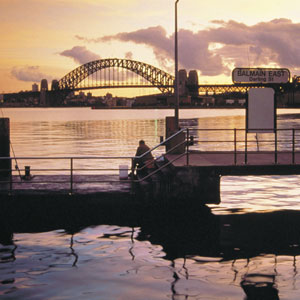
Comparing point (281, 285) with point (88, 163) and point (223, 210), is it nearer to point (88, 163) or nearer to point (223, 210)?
point (223, 210)

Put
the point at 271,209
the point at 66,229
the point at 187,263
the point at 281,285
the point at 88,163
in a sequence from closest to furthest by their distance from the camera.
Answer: the point at 281,285 < the point at 187,263 < the point at 66,229 < the point at 271,209 < the point at 88,163

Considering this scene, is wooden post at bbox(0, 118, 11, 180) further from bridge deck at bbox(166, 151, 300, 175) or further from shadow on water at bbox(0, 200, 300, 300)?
bridge deck at bbox(166, 151, 300, 175)

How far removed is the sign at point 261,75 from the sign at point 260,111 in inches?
40.2

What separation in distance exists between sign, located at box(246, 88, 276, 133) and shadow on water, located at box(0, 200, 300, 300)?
351cm

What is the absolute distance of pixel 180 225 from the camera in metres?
17.9

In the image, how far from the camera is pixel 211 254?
1418 centimetres

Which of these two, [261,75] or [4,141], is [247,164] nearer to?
[261,75]

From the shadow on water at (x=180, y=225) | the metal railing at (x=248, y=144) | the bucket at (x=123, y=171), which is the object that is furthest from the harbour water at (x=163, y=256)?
the metal railing at (x=248, y=144)

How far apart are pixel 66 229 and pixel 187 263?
213 inches

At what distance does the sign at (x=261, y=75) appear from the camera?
2212cm

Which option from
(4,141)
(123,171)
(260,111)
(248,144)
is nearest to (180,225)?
(123,171)

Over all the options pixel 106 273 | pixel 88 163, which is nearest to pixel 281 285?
pixel 106 273

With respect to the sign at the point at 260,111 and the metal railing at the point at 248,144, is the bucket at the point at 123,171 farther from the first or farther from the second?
the sign at the point at 260,111

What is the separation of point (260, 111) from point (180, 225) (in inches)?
242
